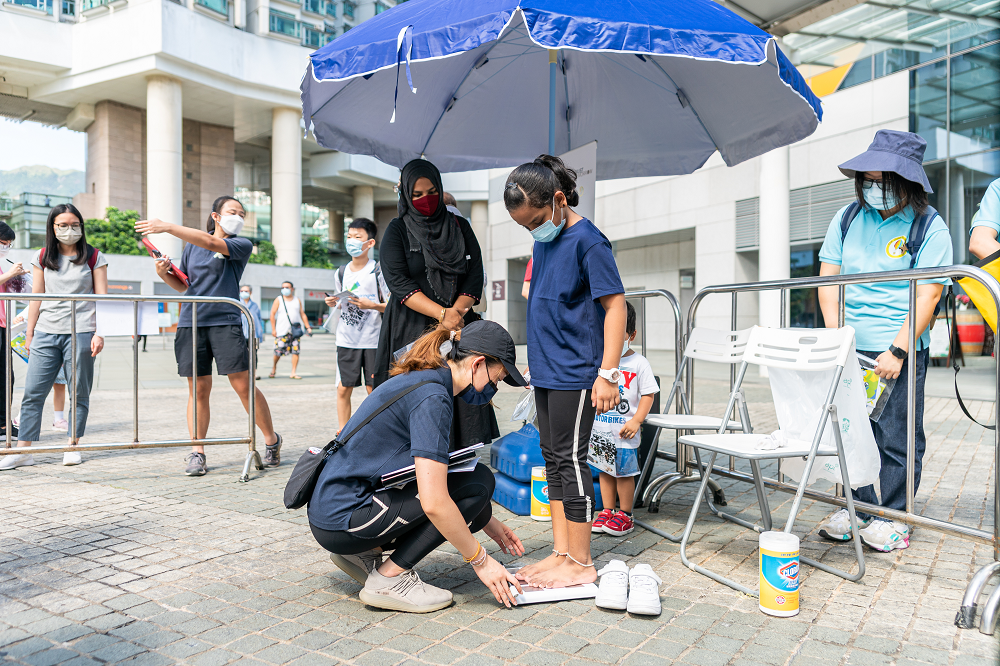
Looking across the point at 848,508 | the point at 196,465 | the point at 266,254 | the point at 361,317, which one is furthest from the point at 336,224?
the point at 848,508

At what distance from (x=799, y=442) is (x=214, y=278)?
4.29 meters

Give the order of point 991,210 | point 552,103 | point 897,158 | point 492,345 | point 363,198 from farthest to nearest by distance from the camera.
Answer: point 363,198
point 552,103
point 897,158
point 991,210
point 492,345

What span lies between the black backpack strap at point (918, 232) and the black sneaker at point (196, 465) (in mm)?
4958

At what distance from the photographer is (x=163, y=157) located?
37500 millimetres

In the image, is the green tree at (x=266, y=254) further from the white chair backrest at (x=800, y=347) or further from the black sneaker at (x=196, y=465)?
the white chair backrest at (x=800, y=347)

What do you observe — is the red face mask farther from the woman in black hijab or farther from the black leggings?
the black leggings

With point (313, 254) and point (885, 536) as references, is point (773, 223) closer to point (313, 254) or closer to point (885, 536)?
point (885, 536)

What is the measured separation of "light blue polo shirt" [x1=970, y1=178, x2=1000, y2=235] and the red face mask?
9.14ft

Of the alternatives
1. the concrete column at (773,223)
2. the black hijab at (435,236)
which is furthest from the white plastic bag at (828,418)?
the concrete column at (773,223)

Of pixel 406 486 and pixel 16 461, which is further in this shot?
pixel 16 461

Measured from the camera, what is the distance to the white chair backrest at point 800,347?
314 cm

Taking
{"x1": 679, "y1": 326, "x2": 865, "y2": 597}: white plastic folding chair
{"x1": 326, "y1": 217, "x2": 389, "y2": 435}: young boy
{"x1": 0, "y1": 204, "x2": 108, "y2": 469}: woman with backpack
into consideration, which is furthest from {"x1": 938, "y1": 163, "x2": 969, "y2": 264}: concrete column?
{"x1": 0, "y1": 204, "x2": 108, "y2": 469}: woman with backpack

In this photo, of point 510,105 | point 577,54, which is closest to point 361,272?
point 510,105

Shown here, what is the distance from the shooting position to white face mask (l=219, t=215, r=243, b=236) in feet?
16.5
